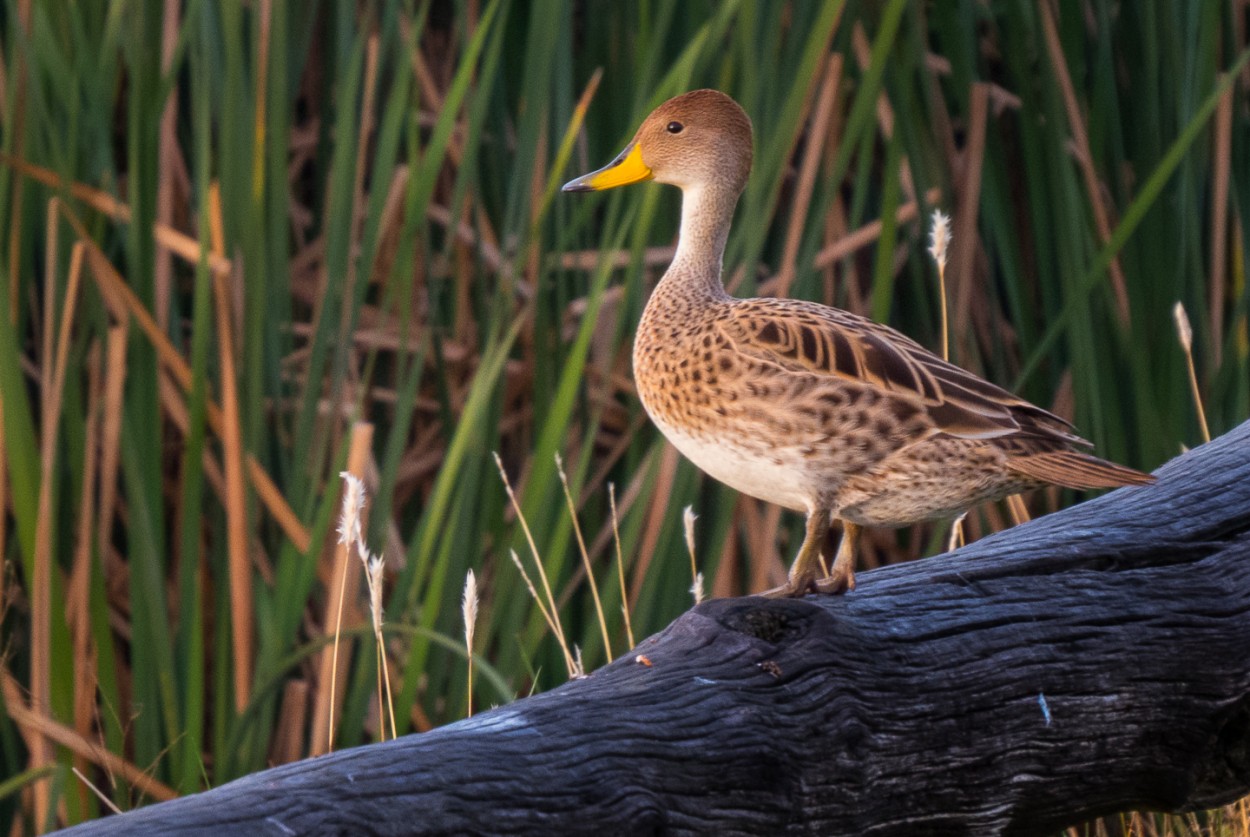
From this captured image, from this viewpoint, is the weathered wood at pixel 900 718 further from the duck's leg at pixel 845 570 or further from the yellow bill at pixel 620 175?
the yellow bill at pixel 620 175

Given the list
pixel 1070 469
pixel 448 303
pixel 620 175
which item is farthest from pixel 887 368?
pixel 448 303

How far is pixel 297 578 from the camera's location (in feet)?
8.18

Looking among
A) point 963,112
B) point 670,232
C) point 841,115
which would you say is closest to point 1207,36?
point 963,112

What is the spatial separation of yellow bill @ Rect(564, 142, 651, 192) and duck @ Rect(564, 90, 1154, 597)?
41 centimetres

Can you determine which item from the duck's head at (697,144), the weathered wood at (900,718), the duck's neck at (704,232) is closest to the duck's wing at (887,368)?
the weathered wood at (900,718)

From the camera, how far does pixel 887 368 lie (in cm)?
198

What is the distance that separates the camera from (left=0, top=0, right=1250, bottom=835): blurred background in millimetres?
2695

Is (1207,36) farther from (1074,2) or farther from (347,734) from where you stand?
(347,734)

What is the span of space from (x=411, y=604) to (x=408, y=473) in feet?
3.20

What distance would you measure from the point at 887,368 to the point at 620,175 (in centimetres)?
71

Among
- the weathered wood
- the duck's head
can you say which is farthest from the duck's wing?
the duck's head

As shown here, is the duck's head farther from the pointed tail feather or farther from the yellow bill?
the pointed tail feather

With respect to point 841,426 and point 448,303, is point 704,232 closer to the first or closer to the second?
point 841,426

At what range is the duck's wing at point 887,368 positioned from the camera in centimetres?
193
